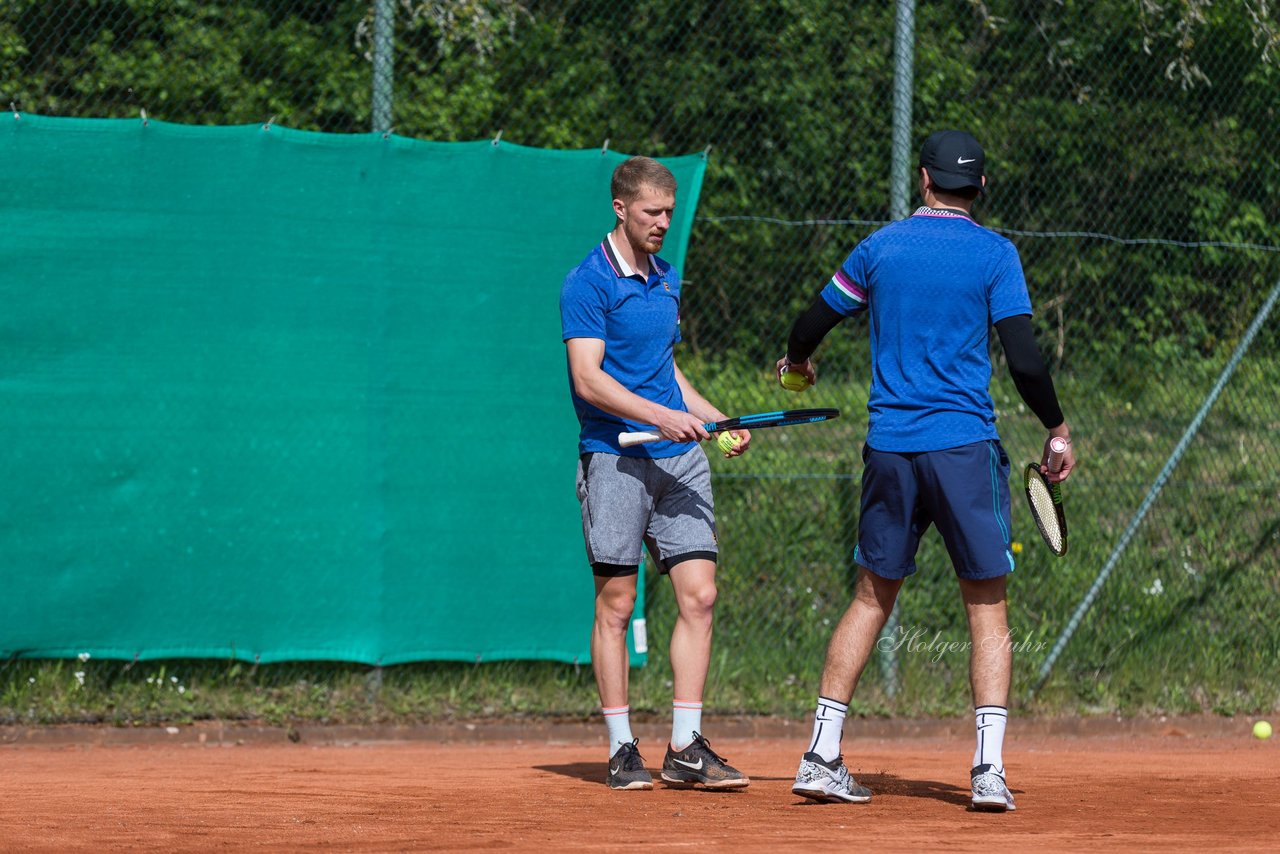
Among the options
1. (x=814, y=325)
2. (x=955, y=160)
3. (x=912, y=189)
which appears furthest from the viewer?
(x=912, y=189)

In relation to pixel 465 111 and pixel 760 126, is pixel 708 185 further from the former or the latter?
pixel 465 111

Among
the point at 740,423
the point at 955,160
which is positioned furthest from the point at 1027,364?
the point at 740,423

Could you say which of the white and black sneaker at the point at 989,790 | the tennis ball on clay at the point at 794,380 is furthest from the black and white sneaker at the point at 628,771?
the tennis ball on clay at the point at 794,380

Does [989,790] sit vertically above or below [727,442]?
below

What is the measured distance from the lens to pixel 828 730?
472cm

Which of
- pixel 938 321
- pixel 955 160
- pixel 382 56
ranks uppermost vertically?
pixel 382 56

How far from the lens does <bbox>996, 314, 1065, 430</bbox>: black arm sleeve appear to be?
4.57 m

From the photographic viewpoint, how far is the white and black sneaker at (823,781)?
470cm

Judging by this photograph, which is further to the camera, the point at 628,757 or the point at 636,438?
the point at 628,757

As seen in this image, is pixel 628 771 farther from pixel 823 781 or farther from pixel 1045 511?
pixel 1045 511

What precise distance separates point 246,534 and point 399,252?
1308 millimetres

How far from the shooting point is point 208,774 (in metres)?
5.73

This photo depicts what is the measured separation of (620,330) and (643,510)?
0.58 metres

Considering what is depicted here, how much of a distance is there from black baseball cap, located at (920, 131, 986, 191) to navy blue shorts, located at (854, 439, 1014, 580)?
2.49 feet
